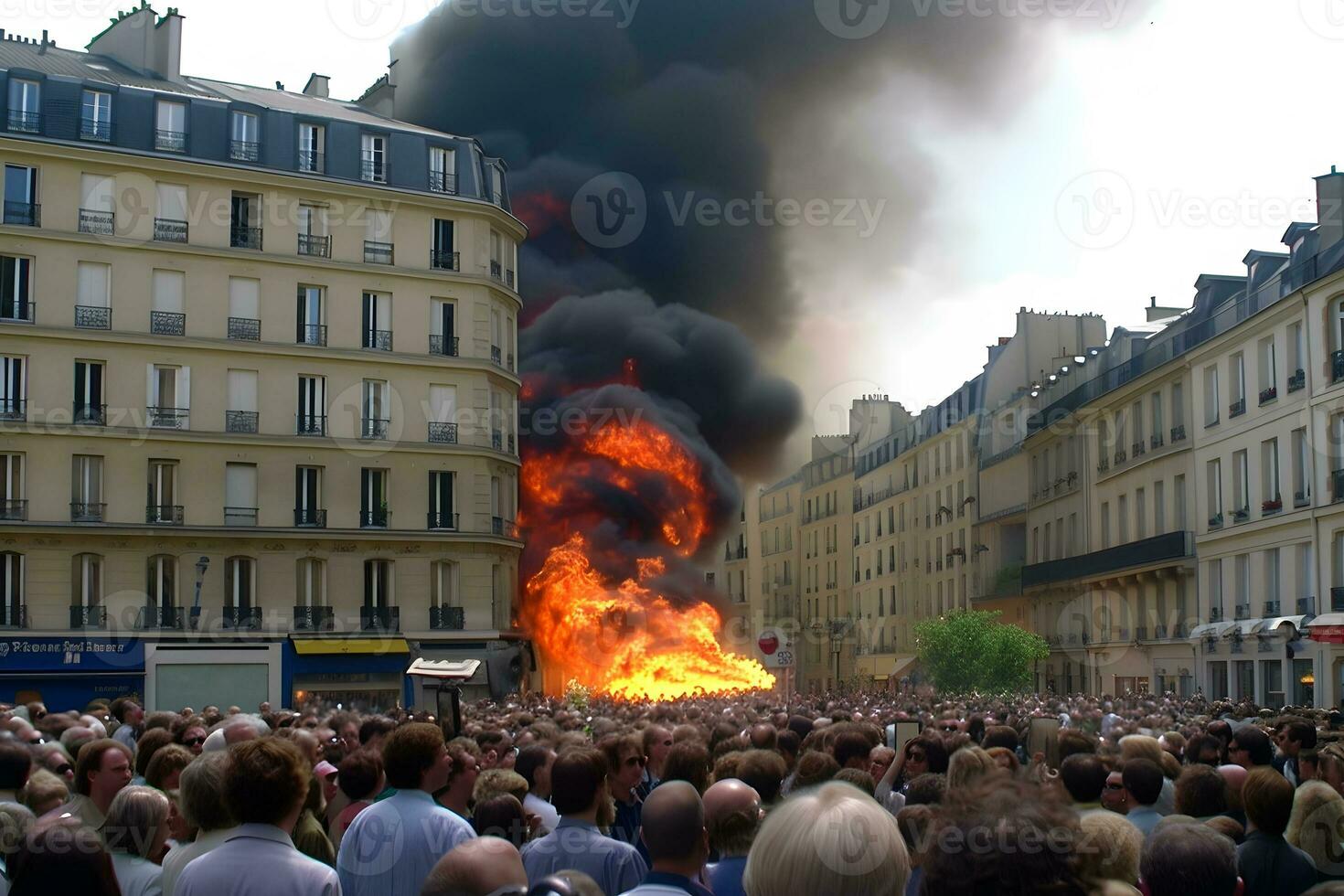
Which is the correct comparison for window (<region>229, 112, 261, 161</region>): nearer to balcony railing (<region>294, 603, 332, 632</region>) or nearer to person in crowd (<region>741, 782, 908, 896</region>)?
balcony railing (<region>294, 603, 332, 632</region>)

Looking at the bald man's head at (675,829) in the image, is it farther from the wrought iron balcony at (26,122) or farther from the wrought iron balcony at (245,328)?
the wrought iron balcony at (26,122)

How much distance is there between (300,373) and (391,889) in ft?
118

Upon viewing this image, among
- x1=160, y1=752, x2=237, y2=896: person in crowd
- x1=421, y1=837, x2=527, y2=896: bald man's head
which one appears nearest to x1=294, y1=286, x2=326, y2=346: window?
x1=160, y1=752, x2=237, y2=896: person in crowd

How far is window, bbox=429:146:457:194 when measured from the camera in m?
43.5

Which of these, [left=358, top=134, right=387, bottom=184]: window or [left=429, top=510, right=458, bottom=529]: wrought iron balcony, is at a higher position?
[left=358, top=134, right=387, bottom=184]: window

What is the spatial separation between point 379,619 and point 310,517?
11.1ft

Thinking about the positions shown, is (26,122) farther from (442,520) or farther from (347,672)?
(347,672)

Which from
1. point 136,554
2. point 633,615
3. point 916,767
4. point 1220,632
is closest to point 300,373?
point 136,554

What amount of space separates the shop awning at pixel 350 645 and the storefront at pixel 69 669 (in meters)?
4.10

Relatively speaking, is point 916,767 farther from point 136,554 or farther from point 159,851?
point 136,554

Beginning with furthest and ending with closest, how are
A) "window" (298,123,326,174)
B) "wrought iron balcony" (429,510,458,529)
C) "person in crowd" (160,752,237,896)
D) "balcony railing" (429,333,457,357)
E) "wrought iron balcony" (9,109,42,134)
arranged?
1. "balcony railing" (429,333,457,357)
2. "wrought iron balcony" (429,510,458,529)
3. "window" (298,123,326,174)
4. "wrought iron balcony" (9,109,42,134)
5. "person in crowd" (160,752,237,896)

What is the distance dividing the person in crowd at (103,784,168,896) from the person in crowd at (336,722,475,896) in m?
0.81

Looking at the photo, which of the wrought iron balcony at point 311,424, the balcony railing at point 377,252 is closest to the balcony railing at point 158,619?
the wrought iron balcony at point 311,424

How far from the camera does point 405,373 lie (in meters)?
42.0
